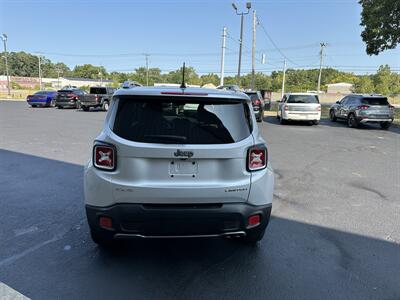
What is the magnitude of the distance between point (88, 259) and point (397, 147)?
1170 centimetres

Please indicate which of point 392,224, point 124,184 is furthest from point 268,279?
point 392,224

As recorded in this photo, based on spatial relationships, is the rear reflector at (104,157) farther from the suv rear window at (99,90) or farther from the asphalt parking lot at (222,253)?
the suv rear window at (99,90)

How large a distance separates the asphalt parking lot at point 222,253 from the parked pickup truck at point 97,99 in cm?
2115

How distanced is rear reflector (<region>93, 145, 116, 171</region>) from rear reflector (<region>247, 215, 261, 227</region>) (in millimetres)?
1350

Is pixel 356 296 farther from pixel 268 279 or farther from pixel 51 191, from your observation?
pixel 51 191

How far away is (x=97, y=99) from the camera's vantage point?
2728 cm

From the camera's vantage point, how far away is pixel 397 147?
12.2 m

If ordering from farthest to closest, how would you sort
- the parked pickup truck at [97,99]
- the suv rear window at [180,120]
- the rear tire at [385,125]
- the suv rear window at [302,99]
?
the parked pickup truck at [97,99], the suv rear window at [302,99], the rear tire at [385,125], the suv rear window at [180,120]

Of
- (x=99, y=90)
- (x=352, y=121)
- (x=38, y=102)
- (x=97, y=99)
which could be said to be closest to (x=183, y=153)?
(x=352, y=121)

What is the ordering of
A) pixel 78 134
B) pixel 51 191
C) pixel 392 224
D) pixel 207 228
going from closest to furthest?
1. pixel 207 228
2. pixel 392 224
3. pixel 51 191
4. pixel 78 134

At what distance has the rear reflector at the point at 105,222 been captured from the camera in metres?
3.24

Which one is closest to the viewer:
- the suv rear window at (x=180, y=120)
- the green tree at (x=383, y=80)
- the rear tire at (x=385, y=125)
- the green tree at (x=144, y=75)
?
the suv rear window at (x=180, y=120)

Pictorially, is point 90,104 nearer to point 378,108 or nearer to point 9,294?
point 378,108

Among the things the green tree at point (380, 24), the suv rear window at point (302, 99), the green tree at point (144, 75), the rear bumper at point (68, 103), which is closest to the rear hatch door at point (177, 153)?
the suv rear window at point (302, 99)
